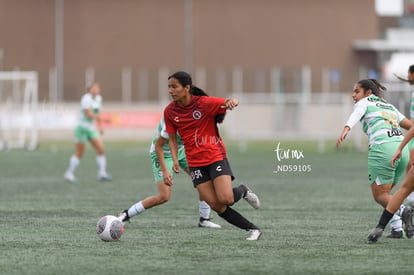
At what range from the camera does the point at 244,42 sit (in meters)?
53.3

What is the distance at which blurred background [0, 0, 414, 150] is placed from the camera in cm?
4916

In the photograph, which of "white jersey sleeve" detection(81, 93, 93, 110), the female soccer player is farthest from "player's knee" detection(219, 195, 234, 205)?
"white jersey sleeve" detection(81, 93, 93, 110)

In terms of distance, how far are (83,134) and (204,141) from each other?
10.7 m

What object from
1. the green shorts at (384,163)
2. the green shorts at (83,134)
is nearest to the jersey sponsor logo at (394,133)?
the green shorts at (384,163)

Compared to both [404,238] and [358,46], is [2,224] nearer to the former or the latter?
[404,238]

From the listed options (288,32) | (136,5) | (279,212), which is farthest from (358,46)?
(279,212)

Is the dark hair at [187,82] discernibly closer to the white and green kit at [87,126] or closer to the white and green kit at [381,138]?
the white and green kit at [381,138]

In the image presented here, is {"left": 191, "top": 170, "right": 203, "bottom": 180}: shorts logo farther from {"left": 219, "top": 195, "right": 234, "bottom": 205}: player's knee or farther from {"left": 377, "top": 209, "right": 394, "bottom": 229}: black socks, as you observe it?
{"left": 377, "top": 209, "right": 394, "bottom": 229}: black socks

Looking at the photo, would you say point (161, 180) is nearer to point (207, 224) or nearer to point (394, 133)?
point (207, 224)

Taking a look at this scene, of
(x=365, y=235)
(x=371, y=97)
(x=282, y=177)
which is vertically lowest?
(x=282, y=177)

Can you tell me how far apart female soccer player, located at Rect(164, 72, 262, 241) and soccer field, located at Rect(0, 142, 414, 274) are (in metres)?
0.47

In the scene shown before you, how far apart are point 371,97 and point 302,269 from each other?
2.79 meters

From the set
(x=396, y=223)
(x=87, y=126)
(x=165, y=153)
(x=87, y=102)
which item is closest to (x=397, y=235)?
(x=396, y=223)

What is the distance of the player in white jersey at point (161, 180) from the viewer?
10930mm
